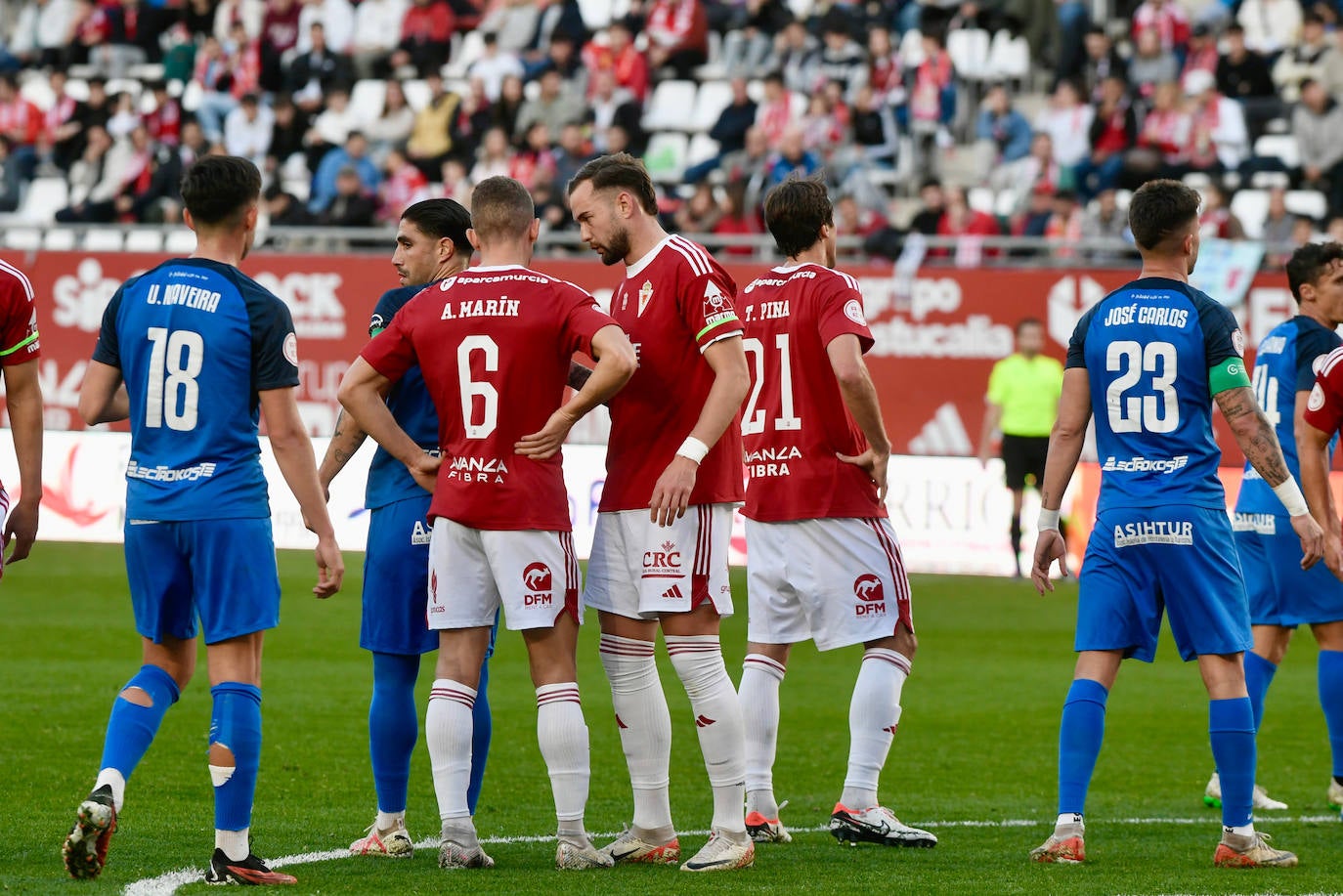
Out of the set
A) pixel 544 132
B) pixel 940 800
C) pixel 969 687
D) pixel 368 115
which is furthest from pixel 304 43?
Result: pixel 940 800

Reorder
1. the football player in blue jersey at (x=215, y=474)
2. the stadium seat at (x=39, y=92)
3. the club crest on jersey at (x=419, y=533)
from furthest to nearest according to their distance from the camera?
the stadium seat at (x=39, y=92) < the club crest on jersey at (x=419, y=533) < the football player in blue jersey at (x=215, y=474)

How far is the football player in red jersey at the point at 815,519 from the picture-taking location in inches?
267

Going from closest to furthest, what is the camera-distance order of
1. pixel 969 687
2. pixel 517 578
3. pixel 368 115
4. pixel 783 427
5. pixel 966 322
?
pixel 517 578, pixel 783 427, pixel 969 687, pixel 966 322, pixel 368 115

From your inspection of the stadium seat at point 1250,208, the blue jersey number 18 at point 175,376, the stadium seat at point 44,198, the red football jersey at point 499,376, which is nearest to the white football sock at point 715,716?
the red football jersey at point 499,376

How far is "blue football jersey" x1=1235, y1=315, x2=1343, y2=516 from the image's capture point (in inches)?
294

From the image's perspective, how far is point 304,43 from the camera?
2600cm

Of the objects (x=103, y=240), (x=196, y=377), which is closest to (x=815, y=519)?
(x=196, y=377)

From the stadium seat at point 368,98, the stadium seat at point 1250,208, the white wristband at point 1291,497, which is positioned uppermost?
the stadium seat at point 368,98

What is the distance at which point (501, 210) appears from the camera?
5938 millimetres

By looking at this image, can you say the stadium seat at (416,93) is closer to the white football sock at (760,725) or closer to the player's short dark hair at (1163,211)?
the white football sock at (760,725)

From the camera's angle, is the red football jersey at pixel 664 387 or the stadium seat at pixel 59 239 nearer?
the red football jersey at pixel 664 387

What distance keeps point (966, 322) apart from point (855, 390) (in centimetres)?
1363

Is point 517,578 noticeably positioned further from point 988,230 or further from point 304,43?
point 304,43

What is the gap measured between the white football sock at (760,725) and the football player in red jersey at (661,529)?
680mm
